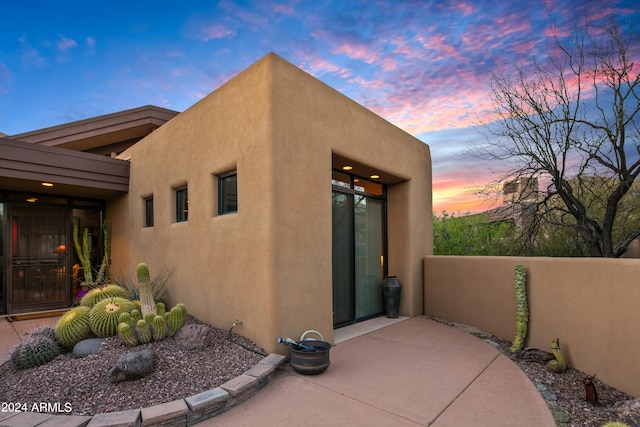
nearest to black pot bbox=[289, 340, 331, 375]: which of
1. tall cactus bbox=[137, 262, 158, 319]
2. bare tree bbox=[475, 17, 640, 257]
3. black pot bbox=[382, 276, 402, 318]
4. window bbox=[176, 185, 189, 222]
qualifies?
tall cactus bbox=[137, 262, 158, 319]

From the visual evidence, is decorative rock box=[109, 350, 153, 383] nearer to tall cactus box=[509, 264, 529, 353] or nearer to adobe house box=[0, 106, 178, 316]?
tall cactus box=[509, 264, 529, 353]

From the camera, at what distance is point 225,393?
306 cm

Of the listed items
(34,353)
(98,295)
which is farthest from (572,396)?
(98,295)

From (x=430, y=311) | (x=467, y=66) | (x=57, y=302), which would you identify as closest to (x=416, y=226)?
(x=430, y=311)

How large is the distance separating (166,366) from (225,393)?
37.4 inches

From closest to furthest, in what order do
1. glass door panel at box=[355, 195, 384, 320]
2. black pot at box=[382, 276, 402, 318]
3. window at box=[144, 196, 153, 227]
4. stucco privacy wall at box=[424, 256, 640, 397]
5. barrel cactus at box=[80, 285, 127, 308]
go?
stucco privacy wall at box=[424, 256, 640, 397]
barrel cactus at box=[80, 285, 127, 308]
glass door panel at box=[355, 195, 384, 320]
black pot at box=[382, 276, 402, 318]
window at box=[144, 196, 153, 227]

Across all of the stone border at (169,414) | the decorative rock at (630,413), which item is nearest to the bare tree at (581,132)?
the decorative rock at (630,413)

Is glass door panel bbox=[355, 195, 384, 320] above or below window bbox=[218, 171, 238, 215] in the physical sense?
below

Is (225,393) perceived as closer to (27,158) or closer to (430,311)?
(430,311)

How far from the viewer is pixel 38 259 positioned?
7.62m

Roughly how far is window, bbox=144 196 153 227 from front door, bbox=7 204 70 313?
2.40 meters

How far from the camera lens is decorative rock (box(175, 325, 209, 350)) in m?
4.09

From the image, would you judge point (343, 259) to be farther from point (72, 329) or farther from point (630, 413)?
point (72, 329)

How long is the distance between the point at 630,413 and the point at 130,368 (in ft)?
14.9
